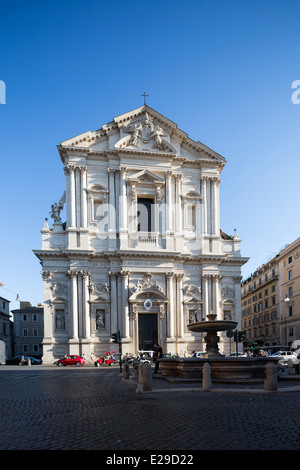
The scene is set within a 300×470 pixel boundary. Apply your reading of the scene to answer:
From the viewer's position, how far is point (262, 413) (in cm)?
940

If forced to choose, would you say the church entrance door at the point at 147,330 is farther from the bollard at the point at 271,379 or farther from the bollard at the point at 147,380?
the bollard at the point at 271,379

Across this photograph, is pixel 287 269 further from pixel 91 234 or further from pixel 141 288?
pixel 91 234

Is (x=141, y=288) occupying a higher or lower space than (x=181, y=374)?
higher

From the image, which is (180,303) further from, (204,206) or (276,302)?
(276,302)

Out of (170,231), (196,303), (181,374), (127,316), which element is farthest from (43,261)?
(181,374)

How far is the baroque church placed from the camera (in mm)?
35562

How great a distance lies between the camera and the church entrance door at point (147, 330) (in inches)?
1428

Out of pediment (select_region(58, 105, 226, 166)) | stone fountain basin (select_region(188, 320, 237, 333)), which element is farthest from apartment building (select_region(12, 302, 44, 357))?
stone fountain basin (select_region(188, 320, 237, 333))

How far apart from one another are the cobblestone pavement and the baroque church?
885 inches

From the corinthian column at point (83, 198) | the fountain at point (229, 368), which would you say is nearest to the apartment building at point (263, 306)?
the corinthian column at point (83, 198)

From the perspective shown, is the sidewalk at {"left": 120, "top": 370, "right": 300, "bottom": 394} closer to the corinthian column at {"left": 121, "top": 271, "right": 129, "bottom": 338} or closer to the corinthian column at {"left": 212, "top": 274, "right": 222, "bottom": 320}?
the corinthian column at {"left": 121, "top": 271, "right": 129, "bottom": 338}

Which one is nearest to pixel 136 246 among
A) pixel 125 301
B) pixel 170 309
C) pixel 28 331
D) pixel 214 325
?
pixel 125 301

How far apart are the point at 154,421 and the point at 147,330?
92.4ft
